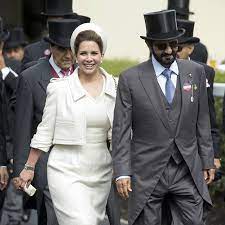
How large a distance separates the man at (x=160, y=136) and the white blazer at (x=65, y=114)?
34 centimetres

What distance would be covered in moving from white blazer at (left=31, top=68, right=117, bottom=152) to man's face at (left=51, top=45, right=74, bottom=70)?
0.58m

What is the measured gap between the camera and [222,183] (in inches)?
352

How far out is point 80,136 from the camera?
6500 mm

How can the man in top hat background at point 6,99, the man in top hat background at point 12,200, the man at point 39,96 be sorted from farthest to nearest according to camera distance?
the man in top hat background at point 12,200 < the man in top hat background at point 6,99 < the man at point 39,96

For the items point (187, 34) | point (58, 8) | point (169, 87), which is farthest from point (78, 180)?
point (58, 8)

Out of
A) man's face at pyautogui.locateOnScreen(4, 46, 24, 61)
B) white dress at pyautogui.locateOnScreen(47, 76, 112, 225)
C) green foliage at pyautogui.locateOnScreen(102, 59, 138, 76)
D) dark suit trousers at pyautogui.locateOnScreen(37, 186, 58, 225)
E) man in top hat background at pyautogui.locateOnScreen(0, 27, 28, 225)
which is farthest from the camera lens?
man's face at pyautogui.locateOnScreen(4, 46, 24, 61)

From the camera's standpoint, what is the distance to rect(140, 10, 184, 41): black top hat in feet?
20.7

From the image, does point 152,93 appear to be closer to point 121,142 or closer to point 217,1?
point 121,142

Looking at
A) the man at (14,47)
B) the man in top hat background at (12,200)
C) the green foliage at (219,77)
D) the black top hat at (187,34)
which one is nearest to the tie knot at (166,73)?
the black top hat at (187,34)

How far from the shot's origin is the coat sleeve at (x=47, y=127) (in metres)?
6.61

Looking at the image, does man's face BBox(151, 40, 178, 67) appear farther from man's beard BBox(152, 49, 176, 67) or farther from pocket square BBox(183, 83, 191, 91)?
pocket square BBox(183, 83, 191, 91)

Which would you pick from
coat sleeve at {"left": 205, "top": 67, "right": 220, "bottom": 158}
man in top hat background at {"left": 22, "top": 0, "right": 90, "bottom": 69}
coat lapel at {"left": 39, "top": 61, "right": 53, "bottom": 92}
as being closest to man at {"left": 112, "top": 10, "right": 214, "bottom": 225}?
coat lapel at {"left": 39, "top": 61, "right": 53, "bottom": 92}

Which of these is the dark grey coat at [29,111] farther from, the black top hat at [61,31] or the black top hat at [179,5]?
the black top hat at [179,5]

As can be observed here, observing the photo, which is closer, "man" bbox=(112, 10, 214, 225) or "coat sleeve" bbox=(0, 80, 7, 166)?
"man" bbox=(112, 10, 214, 225)
